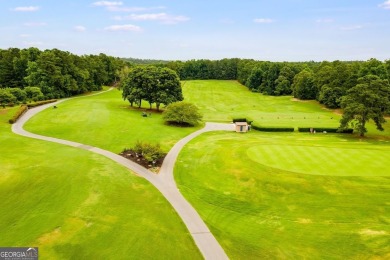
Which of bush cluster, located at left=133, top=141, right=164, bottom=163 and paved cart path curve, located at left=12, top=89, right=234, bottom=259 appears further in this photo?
bush cluster, located at left=133, top=141, right=164, bottom=163

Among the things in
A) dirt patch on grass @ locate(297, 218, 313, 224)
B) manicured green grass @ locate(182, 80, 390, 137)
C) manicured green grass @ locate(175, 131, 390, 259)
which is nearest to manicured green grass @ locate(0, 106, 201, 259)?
manicured green grass @ locate(175, 131, 390, 259)

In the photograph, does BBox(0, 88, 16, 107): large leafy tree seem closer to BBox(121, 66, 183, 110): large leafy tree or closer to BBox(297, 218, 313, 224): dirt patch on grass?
BBox(121, 66, 183, 110): large leafy tree

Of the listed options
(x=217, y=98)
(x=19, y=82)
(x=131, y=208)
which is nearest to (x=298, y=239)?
(x=131, y=208)

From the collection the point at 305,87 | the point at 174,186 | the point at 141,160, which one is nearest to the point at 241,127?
the point at 141,160

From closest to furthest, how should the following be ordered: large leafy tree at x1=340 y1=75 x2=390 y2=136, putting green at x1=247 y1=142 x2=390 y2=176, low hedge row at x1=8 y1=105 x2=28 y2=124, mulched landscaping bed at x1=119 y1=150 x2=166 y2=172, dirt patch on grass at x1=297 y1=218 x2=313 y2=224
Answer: dirt patch on grass at x1=297 y1=218 x2=313 y2=224, putting green at x1=247 y1=142 x2=390 y2=176, mulched landscaping bed at x1=119 y1=150 x2=166 y2=172, large leafy tree at x1=340 y1=75 x2=390 y2=136, low hedge row at x1=8 y1=105 x2=28 y2=124

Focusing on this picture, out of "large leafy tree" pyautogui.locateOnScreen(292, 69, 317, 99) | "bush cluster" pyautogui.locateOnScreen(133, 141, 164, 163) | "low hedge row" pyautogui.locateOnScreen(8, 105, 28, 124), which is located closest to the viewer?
"bush cluster" pyautogui.locateOnScreen(133, 141, 164, 163)

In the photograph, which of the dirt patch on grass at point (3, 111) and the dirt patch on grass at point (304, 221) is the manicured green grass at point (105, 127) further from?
the dirt patch on grass at point (304, 221)
